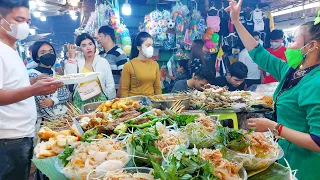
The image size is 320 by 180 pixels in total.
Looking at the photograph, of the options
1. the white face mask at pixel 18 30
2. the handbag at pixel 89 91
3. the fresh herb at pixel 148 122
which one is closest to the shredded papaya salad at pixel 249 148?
the fresh herb at pixel 148 122

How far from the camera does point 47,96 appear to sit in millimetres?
3592

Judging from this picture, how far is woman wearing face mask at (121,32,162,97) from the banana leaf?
2.83 meters

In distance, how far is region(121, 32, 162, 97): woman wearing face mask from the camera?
13.4 feet

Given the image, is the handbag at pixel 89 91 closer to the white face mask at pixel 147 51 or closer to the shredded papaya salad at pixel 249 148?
the white face mask at pixel 147 51

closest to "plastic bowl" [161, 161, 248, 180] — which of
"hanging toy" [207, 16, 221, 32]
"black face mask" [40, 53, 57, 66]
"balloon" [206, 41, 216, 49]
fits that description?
"black face mask" [40, 53, 57, 66]

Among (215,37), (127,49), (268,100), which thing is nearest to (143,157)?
(268,100)

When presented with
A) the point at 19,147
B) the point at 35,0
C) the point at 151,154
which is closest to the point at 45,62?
the point at 19,147

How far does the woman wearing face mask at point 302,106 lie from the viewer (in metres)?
1.84

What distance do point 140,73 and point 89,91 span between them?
36.1 inches

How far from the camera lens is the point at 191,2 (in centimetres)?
737

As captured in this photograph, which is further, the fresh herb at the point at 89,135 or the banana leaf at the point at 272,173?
the fresh herb at the point at 89,135

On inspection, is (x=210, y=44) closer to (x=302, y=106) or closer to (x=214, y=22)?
(x=214, y=22)

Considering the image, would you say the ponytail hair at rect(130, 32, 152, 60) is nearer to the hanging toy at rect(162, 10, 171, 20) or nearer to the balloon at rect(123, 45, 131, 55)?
the balloon at rect(123, 45, 131, 55)

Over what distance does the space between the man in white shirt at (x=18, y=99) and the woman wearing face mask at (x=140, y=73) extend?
1.74 metres
